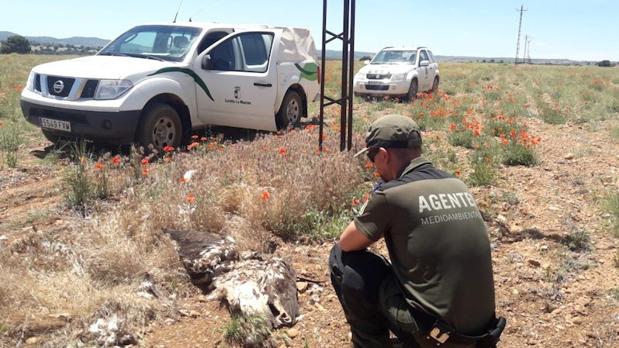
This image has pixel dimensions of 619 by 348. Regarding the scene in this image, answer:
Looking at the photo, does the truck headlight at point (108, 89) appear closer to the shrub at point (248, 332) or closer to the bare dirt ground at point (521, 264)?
the bare dirt ground at point (521, 264)

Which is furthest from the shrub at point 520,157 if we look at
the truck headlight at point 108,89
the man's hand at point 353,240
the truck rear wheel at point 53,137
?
the truck rear wheel at point 53,137

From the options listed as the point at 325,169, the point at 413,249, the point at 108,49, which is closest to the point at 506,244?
the point at 325,169

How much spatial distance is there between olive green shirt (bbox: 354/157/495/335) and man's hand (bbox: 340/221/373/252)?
0.23 feet

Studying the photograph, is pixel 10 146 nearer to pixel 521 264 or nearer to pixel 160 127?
pixel 160 127

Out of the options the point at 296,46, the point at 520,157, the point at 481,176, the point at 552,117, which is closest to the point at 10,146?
the point at 296,46

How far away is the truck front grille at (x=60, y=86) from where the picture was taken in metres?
6.44

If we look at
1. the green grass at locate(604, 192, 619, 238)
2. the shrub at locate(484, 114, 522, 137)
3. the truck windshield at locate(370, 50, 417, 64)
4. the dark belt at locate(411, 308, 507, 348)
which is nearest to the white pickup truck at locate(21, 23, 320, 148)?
the shrub at locate(484, 114, 522, 137)

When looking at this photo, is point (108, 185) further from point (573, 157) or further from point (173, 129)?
point (573, 157)

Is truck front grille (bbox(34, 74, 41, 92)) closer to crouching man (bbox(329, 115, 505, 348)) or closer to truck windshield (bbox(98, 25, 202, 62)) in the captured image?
truck windshield (bbox(98, 25, 202, 62))

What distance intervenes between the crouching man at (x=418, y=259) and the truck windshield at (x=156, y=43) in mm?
5320

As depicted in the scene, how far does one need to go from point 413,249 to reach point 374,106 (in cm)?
1095

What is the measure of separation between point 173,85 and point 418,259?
522 centimetres

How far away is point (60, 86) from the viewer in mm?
6473

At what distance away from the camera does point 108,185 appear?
5055 millimetres
